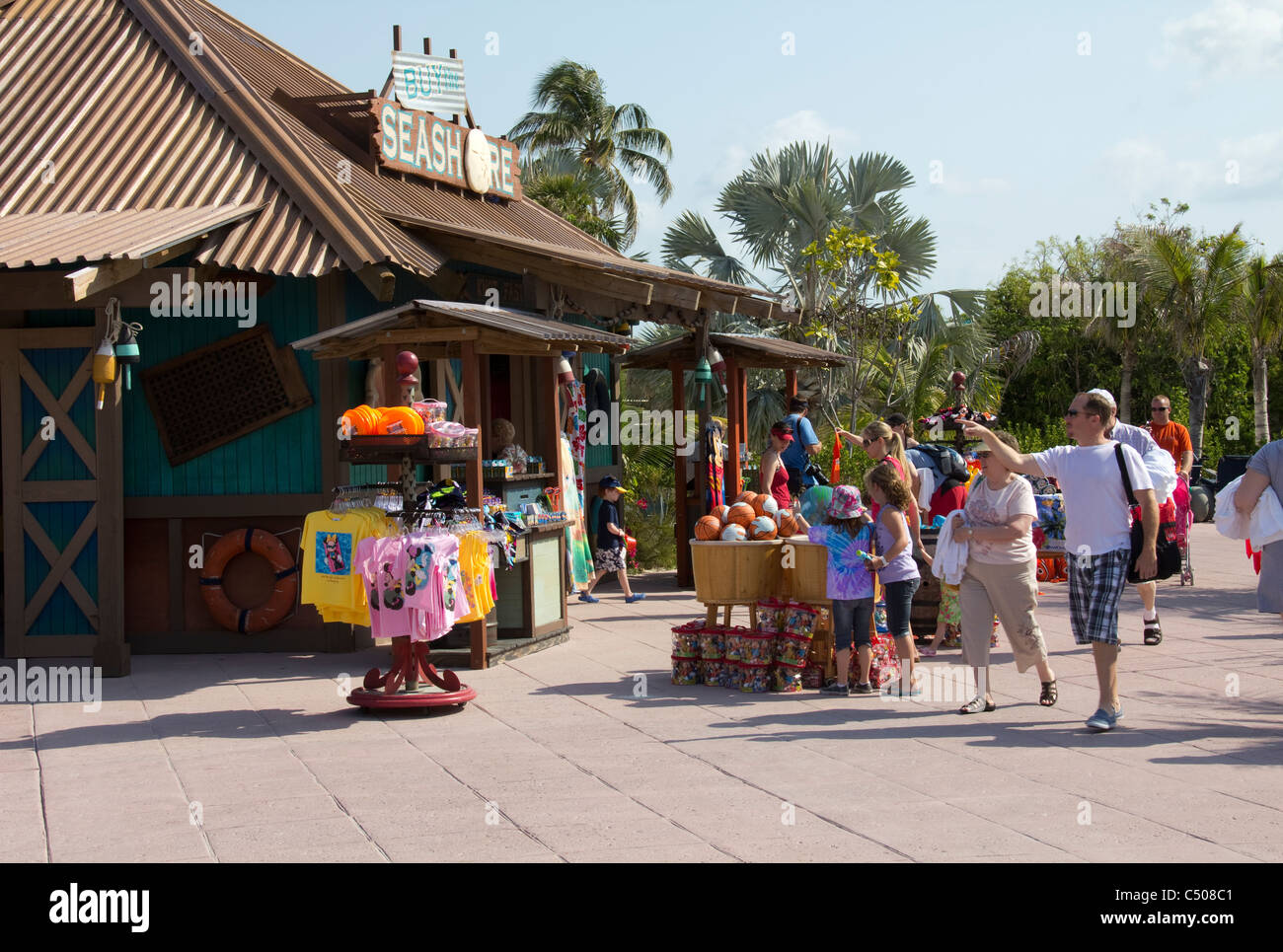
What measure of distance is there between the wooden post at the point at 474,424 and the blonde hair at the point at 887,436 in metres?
2.56

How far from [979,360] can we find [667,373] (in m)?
5.77

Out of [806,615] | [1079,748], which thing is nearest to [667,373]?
[806,615]

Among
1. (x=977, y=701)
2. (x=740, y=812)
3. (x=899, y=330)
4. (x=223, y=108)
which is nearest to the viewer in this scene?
(x=740, y=812)

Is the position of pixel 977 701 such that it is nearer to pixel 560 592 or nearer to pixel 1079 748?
pixel 1079 748

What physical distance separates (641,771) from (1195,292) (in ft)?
77.7

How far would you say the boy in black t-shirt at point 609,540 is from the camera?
13305 mm

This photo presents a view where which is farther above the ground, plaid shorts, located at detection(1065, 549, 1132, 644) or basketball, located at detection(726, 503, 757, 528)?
basketball, located at detection(726, 503, 757, 528)

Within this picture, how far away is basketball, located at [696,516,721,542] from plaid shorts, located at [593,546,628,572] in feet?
13.0

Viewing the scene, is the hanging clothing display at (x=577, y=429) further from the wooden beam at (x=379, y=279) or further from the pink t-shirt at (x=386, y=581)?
the pink t-shirt at (x=386, y=581)

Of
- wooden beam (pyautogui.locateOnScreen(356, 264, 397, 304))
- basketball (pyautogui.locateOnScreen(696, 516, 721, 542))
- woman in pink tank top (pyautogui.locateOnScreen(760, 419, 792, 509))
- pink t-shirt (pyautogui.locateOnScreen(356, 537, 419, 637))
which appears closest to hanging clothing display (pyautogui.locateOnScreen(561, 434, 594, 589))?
woman in pink tank top (pyautogui.locateOnScreen(760, 419, 792, 509))

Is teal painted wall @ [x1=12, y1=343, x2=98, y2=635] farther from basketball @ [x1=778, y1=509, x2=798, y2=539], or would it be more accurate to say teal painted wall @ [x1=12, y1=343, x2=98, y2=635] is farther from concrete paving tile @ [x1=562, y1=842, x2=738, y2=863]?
concrete paving tile @ [x1=562, y1=842, x2=738, y2=863]

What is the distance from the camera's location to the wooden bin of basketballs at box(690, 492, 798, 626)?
9102 mm

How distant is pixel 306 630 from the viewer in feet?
35.3

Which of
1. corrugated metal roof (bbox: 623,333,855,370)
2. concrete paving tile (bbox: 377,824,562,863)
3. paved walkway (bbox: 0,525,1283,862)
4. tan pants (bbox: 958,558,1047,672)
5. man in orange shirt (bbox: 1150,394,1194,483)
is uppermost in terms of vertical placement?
corrugated metal roof (bbox: 623,333,855,370)
